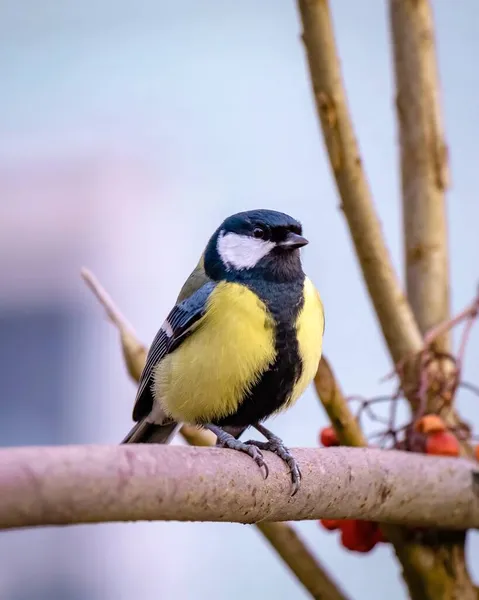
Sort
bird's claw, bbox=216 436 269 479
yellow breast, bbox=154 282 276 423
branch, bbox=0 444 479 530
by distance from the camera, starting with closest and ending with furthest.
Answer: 1. branch, bbox=0 444 479 530
2. bird's claw, bbox=216 436 269 479
3. yellow breast, bbox=154 282 276 423

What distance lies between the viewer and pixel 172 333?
1.03 m

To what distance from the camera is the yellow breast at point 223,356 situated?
3.11ft

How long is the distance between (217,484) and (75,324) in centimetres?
179

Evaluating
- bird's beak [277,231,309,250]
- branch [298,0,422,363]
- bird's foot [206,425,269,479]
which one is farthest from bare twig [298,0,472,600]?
bird's foot [206,425,269,479]

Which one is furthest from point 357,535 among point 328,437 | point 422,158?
point 422,158

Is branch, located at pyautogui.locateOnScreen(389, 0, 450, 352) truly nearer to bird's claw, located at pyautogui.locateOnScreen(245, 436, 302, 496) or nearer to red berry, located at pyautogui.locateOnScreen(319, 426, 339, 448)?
red berry, located at pyautogui.locateOnScreen(319, 426, 339, 448)

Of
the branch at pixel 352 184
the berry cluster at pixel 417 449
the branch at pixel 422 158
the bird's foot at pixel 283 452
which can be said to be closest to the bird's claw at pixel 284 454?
the bird's foot at pixel 283 452

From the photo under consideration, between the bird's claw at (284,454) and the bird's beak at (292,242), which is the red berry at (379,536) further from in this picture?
the bird's beak at (292,242)

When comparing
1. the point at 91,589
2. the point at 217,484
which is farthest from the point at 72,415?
the point at 217,484

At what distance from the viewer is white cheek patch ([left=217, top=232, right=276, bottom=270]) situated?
3.24 ft

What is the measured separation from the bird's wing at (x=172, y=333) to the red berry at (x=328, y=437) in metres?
0.20

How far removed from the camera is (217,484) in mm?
710

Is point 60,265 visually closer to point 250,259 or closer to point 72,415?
point 72,415

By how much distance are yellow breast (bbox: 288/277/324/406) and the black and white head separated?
35mm
